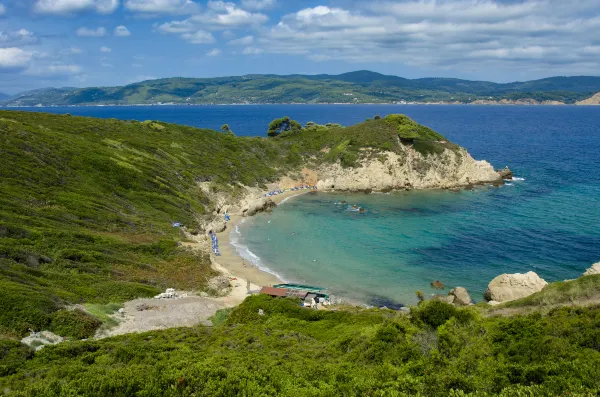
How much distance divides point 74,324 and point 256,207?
46.6m

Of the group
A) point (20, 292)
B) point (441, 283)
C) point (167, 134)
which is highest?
point (167, 134)

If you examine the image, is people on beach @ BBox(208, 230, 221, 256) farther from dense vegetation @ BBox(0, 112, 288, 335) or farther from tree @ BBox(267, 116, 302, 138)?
tree @ BBox(267, 116, 302, 138)

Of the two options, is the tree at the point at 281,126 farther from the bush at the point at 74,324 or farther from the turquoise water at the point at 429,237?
the bush at the point at 74,324

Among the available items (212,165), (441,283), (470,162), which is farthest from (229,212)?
(470,162)

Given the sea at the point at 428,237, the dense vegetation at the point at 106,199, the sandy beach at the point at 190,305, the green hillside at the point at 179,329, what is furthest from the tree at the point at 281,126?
the sandy beach at the point at 190,305

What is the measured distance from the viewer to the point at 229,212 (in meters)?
72.8

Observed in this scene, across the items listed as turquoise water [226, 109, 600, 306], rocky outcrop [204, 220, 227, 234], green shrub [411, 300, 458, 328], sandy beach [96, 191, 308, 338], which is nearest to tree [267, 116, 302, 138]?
turquoise water [226, 109, 600, 306]

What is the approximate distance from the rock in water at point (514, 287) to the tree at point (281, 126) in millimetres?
84916

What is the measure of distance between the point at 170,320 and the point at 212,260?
61.8ft

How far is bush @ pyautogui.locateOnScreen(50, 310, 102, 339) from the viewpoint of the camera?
86.5 ft

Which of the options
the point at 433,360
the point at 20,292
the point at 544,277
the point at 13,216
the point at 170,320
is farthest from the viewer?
the point at 544,277

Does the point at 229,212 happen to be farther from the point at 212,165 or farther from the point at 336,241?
the point at 336,241

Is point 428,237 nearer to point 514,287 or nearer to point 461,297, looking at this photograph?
point 514,287

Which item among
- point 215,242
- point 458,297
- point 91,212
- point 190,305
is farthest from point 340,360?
point 91,212
